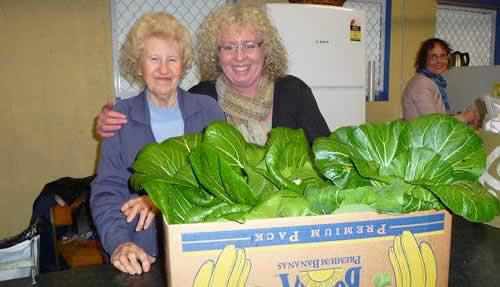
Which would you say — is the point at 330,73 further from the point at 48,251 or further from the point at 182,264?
the point at 182,264

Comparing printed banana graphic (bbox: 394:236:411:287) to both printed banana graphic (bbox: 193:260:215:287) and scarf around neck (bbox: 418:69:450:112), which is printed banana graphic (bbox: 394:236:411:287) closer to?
printed banana graphic (bbox: 193:260:215:287)

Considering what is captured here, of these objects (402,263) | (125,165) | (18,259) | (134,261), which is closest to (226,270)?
(402,263)

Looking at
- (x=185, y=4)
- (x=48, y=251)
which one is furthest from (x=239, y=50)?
(x=185, y=4)

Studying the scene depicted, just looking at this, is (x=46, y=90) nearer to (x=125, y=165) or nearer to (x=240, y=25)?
(x=240, y=25)

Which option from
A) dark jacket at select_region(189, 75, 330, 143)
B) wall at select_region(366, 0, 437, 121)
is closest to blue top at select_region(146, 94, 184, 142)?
dark jacket at select_region(189, 75, 330, 143)

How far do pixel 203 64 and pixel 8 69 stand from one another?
1.64 metres

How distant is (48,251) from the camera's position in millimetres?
1909

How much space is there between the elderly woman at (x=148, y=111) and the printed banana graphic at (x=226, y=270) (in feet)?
1.51

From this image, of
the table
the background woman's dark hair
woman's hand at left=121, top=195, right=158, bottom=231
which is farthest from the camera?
the background woman's dark hair

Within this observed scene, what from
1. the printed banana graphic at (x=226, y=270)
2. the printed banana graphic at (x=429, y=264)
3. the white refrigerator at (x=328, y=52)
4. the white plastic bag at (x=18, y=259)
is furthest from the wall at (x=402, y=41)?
the printed banana graphic at (x=226, y=270)

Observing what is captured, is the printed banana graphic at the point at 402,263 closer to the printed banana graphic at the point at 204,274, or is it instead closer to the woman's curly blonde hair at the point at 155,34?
the printed banana graphic at the point at 204,274

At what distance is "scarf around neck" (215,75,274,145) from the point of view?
1548 millimetres

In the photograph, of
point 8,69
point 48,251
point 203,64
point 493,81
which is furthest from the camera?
point 493,81

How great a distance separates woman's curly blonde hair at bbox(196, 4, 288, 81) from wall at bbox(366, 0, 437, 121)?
2.25 meters
